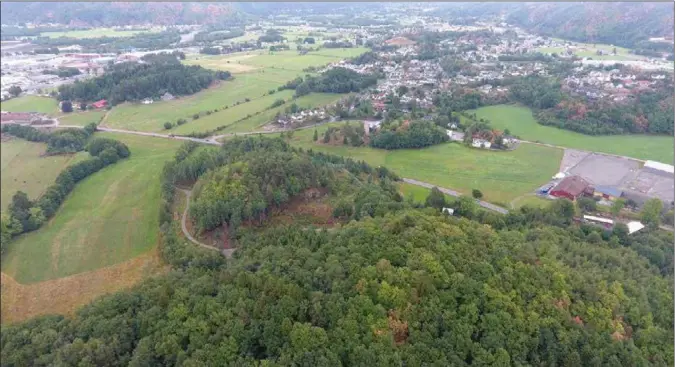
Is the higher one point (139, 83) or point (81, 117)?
point (139, 83)

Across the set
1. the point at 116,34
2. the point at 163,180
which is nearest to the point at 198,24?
the point at 116,34

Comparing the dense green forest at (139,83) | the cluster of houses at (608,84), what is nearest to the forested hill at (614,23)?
the cluster of houses at (608,84)

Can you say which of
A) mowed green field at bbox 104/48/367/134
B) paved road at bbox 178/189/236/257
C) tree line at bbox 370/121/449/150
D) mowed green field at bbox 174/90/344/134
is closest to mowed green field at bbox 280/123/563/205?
tree line at bbox 370/121/449/150

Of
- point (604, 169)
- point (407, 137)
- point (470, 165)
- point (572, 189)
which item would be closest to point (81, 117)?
point (407, 137)

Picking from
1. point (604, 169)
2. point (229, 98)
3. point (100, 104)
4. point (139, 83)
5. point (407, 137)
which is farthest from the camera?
point (229, 98)

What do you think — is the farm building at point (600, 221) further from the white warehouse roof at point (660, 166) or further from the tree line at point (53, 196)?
the tree line at point (53, 196)

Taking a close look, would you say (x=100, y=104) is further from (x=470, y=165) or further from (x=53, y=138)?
(x=470, y=165)

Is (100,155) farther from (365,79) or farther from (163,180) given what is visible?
(365,79)

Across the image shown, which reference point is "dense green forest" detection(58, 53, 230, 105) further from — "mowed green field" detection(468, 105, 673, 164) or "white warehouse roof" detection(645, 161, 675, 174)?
"white warehouse roof" detection(645, 161, 675, 174)
